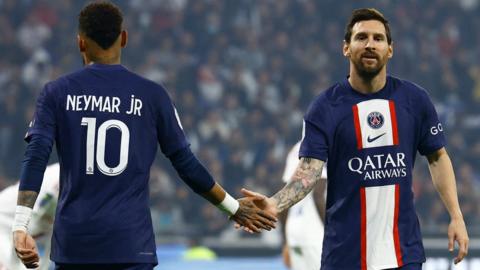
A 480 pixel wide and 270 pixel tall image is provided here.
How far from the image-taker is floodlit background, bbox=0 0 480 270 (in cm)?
1716

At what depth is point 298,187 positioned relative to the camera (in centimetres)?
567

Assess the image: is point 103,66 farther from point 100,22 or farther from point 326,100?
point 326,100

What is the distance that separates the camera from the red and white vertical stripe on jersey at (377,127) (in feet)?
18.3

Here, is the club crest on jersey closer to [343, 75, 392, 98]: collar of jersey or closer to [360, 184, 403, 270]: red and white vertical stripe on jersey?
[343, 75, 392, 98]: collar of jersey

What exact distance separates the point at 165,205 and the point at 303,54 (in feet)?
16.7

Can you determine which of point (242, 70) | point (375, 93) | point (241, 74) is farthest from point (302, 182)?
point (242, 70)

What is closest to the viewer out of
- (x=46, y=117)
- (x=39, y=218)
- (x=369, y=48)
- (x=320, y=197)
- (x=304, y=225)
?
(x=46, y=117)

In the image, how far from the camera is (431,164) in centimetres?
577

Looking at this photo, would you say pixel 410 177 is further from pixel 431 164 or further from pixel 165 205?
pixel 165 205

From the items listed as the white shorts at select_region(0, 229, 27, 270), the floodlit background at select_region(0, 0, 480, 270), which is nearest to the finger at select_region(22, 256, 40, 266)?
the white shorts at select_region(0, 229, 27, 270)

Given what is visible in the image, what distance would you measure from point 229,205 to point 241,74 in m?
14.4

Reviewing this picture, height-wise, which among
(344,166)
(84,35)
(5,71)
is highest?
(5,71)

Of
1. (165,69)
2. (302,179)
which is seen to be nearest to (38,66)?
(165,69)

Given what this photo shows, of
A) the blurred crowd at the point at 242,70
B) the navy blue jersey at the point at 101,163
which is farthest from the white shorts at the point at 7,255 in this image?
the blurred crowd at the point at 242,70
